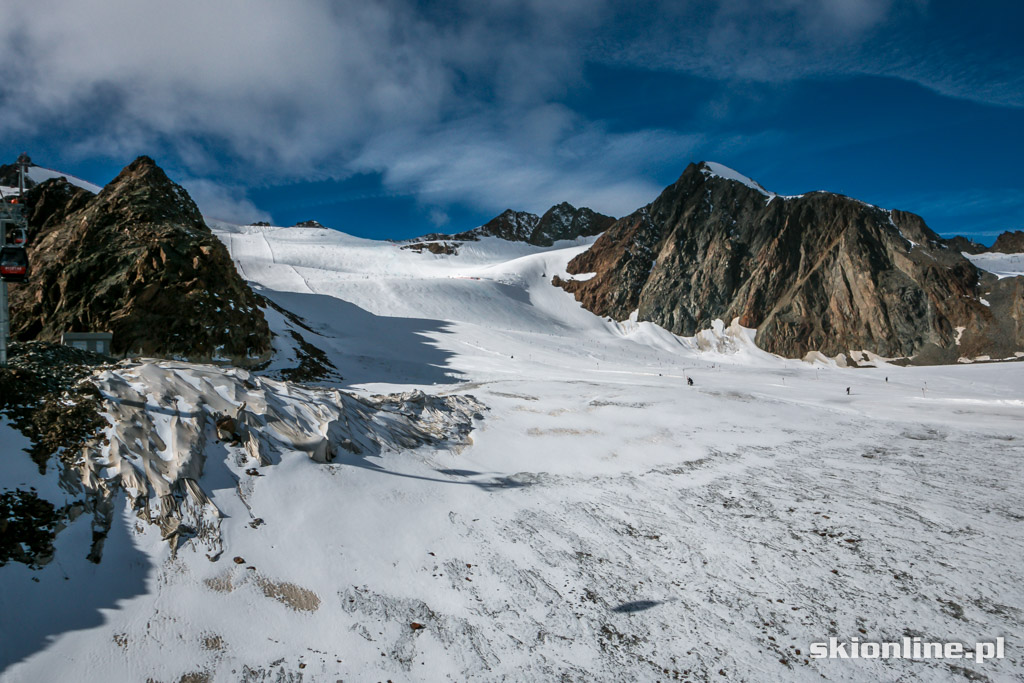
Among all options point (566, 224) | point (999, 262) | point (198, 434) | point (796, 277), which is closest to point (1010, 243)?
point (999, 262)

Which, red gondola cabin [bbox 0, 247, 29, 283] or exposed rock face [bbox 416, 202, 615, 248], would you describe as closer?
red gondola cabin [bbox 0, 247, 29, 283]

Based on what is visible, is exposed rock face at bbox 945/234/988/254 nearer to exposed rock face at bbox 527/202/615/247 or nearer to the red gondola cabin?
exposed rock face at bbox 527/202/615/247

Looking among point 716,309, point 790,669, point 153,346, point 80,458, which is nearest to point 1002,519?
point 790,669

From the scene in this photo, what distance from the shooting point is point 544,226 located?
167 meters

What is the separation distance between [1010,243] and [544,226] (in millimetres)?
114573

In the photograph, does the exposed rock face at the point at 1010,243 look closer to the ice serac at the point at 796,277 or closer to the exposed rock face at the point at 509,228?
the ice serac at the point at 796,277

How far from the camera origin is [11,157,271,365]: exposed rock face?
24.4m

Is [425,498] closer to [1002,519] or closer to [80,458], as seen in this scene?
[80,458]

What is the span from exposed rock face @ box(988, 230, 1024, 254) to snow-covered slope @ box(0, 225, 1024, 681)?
109492 millimetres

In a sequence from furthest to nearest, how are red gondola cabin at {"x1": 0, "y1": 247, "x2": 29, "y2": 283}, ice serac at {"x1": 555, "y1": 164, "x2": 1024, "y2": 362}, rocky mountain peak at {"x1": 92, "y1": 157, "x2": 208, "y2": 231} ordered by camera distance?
1. ice serac at {"x1": 555, "y1": 164, "x2": 1024, "y2": 362}
2. rocky mountain peak at {"x1": 92, "y1": 157, "x2": 208, "y2": 231}
3. red gondola cabin at {"x1": 0, "y1": 247, "x2": 29, "y2": 283}

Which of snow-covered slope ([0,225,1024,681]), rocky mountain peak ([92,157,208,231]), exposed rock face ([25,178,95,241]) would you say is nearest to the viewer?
snow-covered slope ([0,225,1024,681])

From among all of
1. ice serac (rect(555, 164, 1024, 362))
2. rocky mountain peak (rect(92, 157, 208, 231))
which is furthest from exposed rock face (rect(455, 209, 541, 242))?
rocky mountain peak (rect(92, 157, 208, 231))

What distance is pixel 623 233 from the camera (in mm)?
88875

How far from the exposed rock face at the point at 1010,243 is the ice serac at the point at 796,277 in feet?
148
